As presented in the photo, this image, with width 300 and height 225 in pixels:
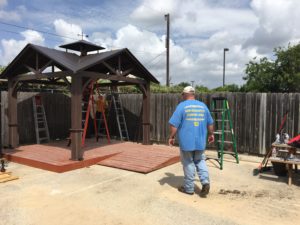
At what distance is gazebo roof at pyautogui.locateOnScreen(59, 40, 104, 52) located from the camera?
890cm

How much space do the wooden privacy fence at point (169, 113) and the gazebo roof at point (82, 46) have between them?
2.29 meters

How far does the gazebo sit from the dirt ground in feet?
4.82

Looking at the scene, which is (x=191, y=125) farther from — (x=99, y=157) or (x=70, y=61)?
(x=70, y=61)

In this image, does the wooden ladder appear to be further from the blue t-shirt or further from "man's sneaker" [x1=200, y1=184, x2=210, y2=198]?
"man's sneaker" [x1=200, y1=184, x2=210, y2=198]

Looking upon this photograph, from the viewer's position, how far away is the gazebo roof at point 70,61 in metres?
7.38

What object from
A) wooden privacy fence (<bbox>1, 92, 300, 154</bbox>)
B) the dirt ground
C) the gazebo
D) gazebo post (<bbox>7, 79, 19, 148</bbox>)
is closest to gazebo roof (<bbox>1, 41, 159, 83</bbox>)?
the gazebo

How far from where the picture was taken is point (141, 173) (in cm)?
660

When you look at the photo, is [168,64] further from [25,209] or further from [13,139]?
[25,209]

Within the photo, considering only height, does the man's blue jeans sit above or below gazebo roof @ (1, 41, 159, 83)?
below

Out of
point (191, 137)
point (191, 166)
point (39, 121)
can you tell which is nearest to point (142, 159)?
point (191, 166)

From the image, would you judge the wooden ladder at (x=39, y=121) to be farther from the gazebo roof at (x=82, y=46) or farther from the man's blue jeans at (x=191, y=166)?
the man's blue jeans at (x=191, y=166)

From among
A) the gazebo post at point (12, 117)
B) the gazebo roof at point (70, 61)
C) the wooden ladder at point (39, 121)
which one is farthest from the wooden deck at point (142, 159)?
the wooden ladder at point (39, 121)

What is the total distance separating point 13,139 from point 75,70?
3.61m

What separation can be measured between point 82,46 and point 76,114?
2.91 m
